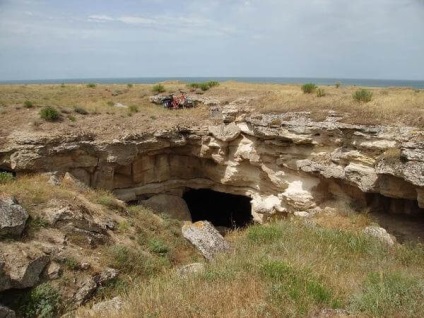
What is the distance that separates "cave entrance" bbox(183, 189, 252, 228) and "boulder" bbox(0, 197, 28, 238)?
551 inches

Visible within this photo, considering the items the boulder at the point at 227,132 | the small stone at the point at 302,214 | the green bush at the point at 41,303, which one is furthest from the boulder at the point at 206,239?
the boulder at the point at 227,132

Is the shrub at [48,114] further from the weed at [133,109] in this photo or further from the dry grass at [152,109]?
the weed at [133,109]

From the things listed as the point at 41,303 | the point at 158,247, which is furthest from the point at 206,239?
the point at 41,303

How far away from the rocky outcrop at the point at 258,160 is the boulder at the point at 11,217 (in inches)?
187

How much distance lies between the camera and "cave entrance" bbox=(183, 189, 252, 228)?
25.6 meters

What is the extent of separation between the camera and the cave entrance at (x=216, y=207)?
25.6 m

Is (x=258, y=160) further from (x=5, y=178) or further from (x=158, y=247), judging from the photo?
(x=5, y=178)

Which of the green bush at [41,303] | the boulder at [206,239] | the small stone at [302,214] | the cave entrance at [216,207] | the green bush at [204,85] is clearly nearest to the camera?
the green bush at [41,303]

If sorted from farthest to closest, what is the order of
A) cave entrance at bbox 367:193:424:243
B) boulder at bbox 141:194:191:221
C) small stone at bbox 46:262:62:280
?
1. boulder at bbox 141:194:191:221
2. cave entrance at bbox 367:193:424:243
3. small stone at bbox 46:262:62:280

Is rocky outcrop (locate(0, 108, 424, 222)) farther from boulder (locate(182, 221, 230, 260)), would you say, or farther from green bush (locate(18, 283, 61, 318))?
green bush (locate(18, 283, 61, 318))

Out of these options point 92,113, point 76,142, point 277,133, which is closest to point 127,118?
point 92,113

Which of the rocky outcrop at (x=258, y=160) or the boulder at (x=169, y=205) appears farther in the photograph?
the boulder at (x=169, y=205)

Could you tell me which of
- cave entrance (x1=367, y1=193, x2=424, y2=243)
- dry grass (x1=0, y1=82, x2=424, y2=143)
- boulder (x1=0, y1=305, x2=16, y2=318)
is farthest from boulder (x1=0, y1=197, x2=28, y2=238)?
cave entrance (x1=367, y1=193, x2=424, y2=243)

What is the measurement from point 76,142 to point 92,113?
3.88 meters
